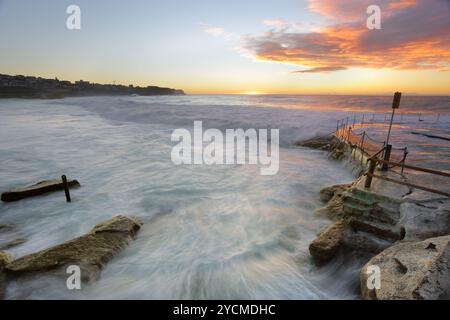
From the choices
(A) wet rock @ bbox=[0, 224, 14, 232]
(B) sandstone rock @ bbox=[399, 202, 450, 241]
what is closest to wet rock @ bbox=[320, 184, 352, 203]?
(B) sandstone rock @ bbox=[399, 202, 450, 241]

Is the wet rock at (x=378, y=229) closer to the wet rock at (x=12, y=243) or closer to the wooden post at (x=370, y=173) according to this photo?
the wooden post at (x=370, y=173)

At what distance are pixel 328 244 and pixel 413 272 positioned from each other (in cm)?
220

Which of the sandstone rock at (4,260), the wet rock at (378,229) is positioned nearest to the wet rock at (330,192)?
the wet rock at (378,229)

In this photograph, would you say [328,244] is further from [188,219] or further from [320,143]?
[320,143]

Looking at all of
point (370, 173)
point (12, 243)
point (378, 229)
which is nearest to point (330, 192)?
point (370, 173)

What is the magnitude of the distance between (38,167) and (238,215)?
12.7 m

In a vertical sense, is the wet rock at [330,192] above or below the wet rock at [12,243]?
above

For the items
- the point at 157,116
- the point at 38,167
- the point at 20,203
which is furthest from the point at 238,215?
the point at 157,116

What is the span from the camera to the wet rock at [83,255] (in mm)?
5727

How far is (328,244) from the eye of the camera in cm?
630

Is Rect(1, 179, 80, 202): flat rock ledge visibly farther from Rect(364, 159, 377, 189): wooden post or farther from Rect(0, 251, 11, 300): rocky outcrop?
Rect(364, 159, 377, 189): wooden post

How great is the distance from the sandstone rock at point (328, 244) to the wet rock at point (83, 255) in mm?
A: 5303
